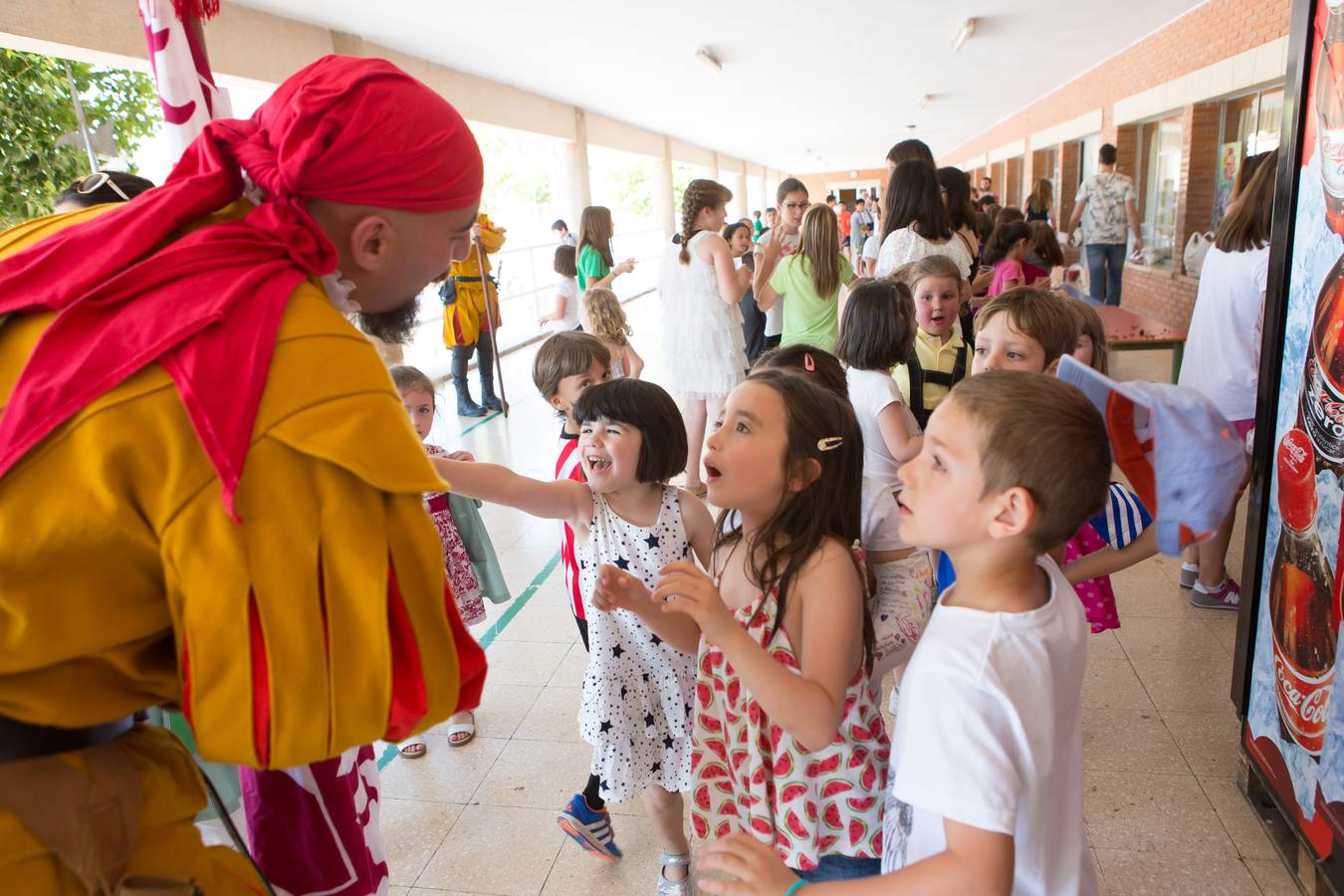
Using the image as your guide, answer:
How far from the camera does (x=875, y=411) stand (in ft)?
7.58

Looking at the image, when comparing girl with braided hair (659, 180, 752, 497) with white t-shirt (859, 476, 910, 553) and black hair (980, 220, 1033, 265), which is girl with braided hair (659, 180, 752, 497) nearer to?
black hair (980, 220, 1033, 265)

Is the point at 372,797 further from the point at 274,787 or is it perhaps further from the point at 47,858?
the point at 47,858

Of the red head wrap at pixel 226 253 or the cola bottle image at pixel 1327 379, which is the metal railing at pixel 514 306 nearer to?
the cola bottle image at pixel 1327 379

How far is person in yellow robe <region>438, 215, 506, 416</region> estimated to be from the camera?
6.68 m

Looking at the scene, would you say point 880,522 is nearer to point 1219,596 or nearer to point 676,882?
point 676,882

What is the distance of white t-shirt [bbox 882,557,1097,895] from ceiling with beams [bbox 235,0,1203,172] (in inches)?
262

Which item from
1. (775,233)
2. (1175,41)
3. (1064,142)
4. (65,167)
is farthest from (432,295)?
(1064,142)

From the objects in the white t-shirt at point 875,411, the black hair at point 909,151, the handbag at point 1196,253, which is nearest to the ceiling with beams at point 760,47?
the handbag at point 1196,253

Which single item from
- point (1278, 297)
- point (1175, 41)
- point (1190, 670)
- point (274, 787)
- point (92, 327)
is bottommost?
point (1190, 670)

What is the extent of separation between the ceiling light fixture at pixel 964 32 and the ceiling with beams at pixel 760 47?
0.08 metres

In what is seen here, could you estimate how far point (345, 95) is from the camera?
78 centimetres

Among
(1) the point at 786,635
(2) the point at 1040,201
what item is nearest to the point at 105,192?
(1) the point at 786,635

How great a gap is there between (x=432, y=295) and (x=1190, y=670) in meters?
8.50

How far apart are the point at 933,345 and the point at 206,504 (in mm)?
2474
